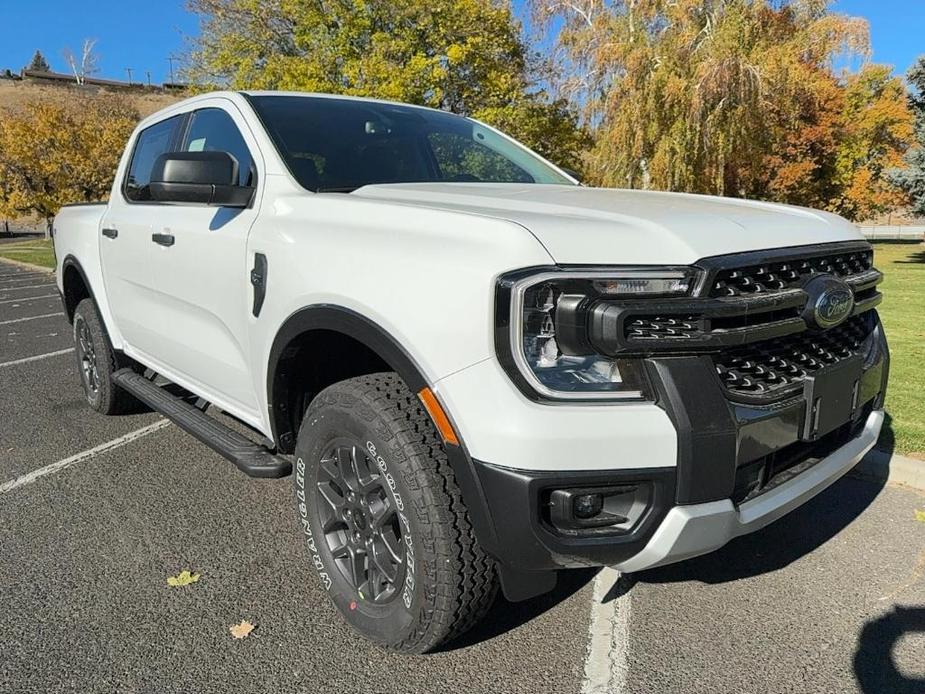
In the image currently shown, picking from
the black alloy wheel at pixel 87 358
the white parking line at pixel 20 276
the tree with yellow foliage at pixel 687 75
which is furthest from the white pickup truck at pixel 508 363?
the white parking line at pixel 20 276

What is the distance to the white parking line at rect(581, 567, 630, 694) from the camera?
226cm

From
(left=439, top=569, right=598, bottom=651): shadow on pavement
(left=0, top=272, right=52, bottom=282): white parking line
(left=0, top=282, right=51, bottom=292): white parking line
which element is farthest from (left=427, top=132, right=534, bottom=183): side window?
(left=0, top=272, right=52, bottom=282): white parking line

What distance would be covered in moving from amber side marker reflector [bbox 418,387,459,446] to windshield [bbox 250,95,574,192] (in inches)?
46.9

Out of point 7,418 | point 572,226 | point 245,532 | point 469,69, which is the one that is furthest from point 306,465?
point 469,69

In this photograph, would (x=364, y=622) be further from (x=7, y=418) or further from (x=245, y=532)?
(x=7, y=418)

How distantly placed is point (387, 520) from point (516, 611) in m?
0.72

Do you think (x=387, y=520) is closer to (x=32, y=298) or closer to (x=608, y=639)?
(x=608, y=639)

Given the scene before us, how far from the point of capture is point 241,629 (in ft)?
8.33

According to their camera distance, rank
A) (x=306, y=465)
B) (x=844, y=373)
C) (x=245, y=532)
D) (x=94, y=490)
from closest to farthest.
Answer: (x=844, y=373)
(x=306, y=465)
(x=245, y=532)
(x=94, y=490)

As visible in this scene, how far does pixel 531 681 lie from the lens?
226cm

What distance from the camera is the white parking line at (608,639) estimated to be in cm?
226

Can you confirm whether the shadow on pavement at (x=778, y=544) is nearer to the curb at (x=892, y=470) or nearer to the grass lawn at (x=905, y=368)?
the curb at (x=892, y=470)

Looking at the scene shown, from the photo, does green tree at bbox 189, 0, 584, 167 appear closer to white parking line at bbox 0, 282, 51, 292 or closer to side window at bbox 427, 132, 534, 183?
white parking line at bbox 0, 282, 51, 292

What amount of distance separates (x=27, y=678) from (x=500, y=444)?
1.77 m
